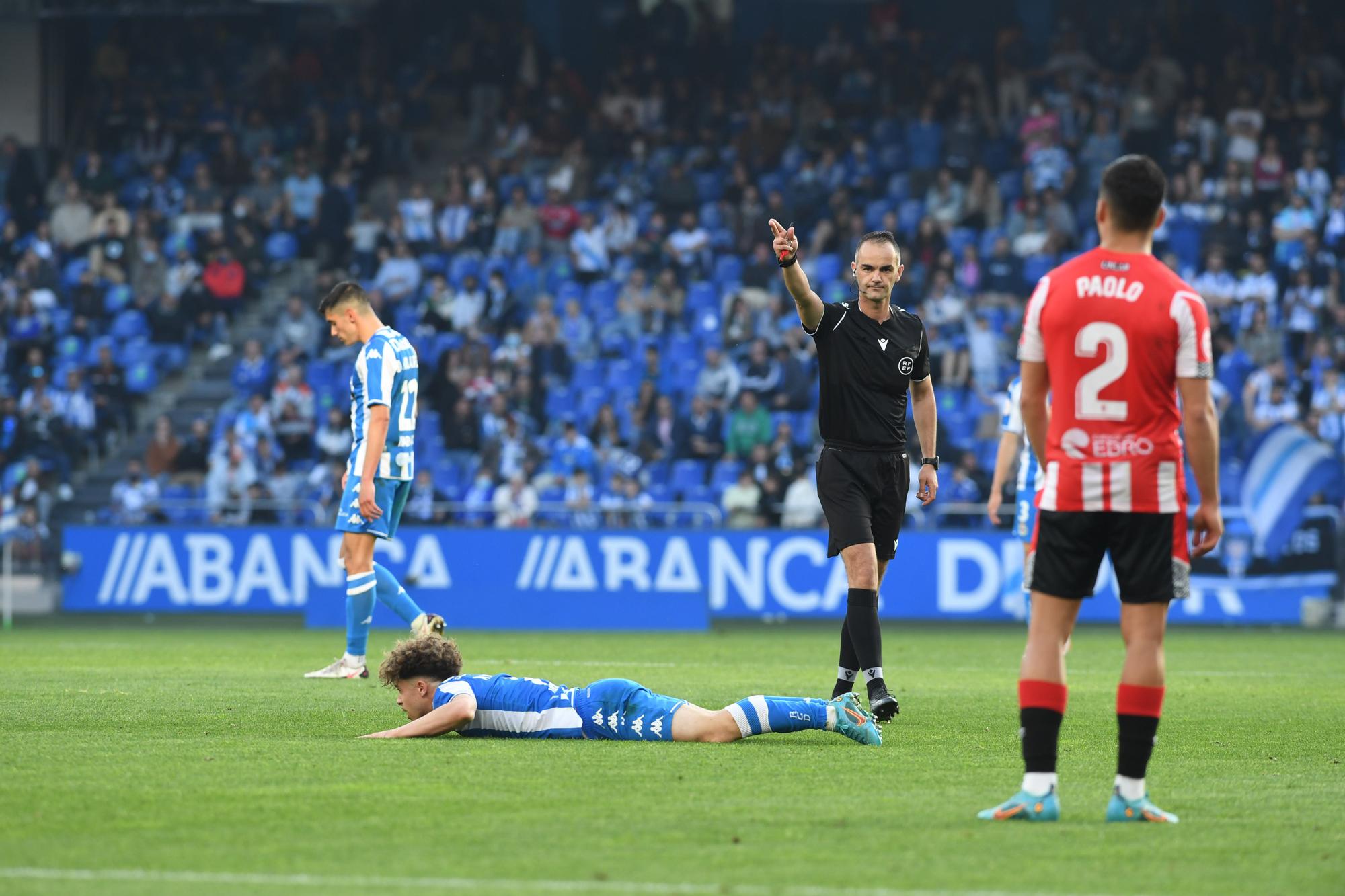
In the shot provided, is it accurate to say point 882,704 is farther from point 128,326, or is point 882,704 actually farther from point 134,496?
point 128,326

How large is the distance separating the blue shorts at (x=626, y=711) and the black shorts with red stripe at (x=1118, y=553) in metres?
2.39

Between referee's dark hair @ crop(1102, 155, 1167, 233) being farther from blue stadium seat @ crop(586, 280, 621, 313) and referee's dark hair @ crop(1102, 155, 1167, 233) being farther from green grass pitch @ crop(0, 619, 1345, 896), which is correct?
blue stadium seat @ crop(586, 280, 621, 313)

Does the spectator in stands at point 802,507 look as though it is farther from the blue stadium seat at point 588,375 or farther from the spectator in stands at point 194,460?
the spectator in stands at point 194,460

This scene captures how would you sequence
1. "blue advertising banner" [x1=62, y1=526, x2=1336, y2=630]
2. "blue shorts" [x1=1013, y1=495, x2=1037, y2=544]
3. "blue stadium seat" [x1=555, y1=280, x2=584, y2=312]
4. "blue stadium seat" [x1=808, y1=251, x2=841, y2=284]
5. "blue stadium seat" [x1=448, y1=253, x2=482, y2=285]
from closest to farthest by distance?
"blue shorts" [x1=1013, y1=495, x2=1037, y2=544]
"blue advertising banner" [x1=62, y1=526, x2=1336, y2=630]
"blue stadium seat" [x1=808, y1=251, x2=841, y2=284]
"blue stadium seat" [x1=555, y1=280, x2=584, y2=312]
"blue stadium seat" [x1=448, y1=253, x2=482, y2=285]

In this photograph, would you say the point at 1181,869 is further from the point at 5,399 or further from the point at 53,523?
the point at 5,399

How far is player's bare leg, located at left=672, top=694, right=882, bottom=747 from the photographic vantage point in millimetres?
7516

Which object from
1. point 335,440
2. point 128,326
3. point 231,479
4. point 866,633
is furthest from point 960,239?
point 866,633

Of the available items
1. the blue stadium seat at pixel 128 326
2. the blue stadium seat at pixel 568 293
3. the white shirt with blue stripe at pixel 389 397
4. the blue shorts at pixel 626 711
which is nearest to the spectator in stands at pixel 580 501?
the blue stadium seat at pixel 568 293

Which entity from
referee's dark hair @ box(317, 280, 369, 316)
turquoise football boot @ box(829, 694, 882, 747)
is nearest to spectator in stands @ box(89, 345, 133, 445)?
referee's dark hair @ box(317, 280, 369, 316)

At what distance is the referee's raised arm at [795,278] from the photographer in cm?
790

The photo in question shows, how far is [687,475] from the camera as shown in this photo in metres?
21.7

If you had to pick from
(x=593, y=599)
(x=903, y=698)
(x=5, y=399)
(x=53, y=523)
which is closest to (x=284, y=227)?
(x=5, y=399)

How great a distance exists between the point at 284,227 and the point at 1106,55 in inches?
521

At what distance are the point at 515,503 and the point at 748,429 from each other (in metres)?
3.14
